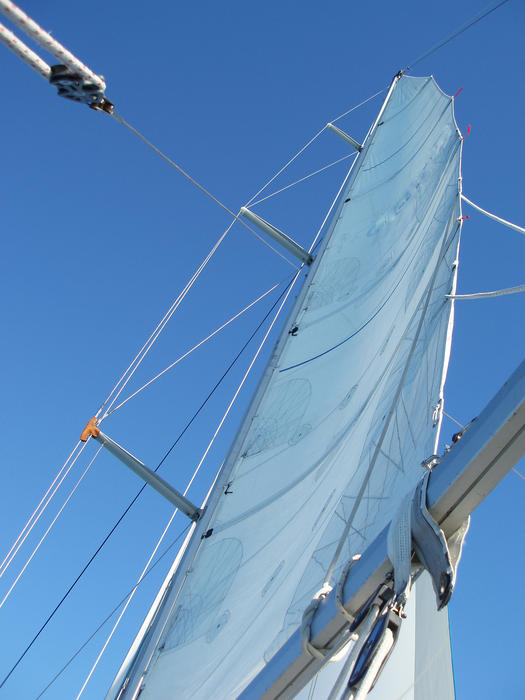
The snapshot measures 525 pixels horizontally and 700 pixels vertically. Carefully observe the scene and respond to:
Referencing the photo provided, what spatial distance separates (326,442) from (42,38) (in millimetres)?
2948

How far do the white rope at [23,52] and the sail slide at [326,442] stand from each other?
1621 millimetres

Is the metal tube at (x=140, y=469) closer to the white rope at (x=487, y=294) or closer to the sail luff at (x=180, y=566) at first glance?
the sail luff at (x=180, y=566)

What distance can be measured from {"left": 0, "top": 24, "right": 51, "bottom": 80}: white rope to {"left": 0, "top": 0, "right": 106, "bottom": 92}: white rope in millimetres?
77

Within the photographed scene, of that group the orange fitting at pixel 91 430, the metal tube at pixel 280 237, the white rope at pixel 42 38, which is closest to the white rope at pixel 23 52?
the white rope at pixel 42 38

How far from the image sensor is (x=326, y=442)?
4.11m

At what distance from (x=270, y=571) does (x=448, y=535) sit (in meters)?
1.87

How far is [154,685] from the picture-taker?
3.38 meters

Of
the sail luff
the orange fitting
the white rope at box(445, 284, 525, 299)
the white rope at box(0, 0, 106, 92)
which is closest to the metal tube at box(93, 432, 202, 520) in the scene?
the orange fitting

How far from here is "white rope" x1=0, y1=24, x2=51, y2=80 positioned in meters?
1.83

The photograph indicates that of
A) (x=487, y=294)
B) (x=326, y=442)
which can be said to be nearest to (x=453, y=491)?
(x=487, y=294)

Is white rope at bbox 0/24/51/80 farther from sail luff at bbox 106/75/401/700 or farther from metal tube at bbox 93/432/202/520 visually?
metal tube at bbox 93/432/202/520

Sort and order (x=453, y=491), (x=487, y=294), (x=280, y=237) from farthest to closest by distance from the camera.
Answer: (x=280, y=237) < (x=487, y=294) < (x=453, y=491)

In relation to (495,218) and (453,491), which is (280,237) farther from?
(453,491)

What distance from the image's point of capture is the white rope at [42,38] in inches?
65.2
